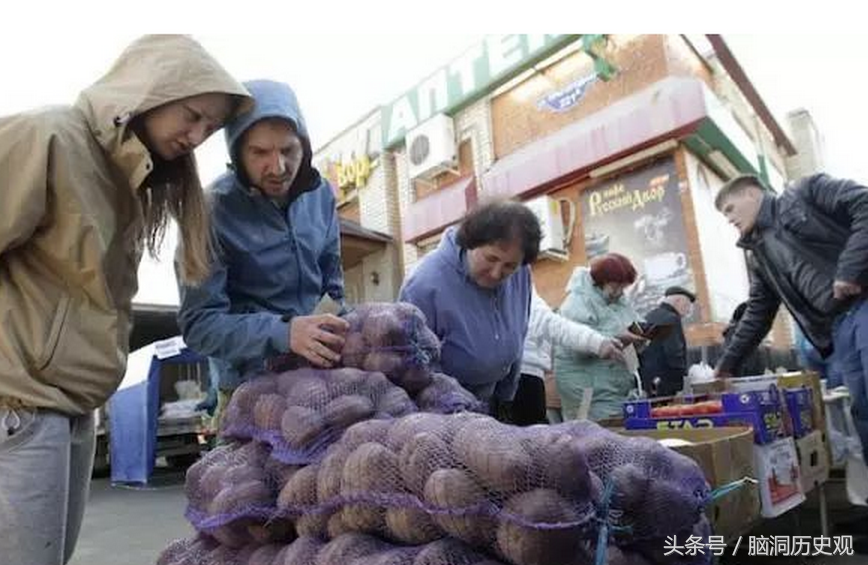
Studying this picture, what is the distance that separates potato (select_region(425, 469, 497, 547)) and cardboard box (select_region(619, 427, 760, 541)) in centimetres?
81

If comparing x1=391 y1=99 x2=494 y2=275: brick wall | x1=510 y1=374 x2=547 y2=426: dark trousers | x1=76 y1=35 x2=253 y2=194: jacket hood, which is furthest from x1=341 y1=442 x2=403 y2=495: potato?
x1=391 y1=99 x2=494 y2=275: brick wall

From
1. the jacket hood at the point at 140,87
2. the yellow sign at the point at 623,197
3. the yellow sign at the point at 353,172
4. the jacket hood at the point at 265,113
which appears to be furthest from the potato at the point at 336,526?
the yellow sign at the point at 353,172

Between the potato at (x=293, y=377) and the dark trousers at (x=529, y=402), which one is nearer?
the potato at (x=293, y=377)

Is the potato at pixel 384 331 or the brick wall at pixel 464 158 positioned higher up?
the brick wall at pixel 464 158

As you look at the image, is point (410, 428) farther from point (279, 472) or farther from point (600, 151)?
point (600, 151)

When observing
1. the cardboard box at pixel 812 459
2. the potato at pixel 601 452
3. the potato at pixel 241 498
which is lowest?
the cardboard box at pixel 812 459

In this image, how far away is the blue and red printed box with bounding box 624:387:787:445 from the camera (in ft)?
8.01

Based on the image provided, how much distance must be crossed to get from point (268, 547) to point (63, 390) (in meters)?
0.56

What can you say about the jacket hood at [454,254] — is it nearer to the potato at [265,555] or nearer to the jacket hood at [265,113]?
the jacket hood at [265,113]

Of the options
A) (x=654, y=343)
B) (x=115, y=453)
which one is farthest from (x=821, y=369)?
(x=115, y=453)

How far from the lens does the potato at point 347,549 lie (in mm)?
1134

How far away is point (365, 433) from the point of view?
1.30 m

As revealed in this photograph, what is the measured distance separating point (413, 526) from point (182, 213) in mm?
1034

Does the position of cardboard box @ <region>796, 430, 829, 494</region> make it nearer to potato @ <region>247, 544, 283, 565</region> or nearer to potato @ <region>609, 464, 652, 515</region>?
potato @ <region>609, 464, 652, 515</region>
